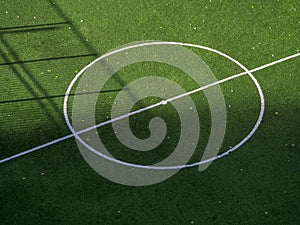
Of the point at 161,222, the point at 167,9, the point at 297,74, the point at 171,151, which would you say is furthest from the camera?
the point at 167,9

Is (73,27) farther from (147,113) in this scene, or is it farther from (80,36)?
(147,113)

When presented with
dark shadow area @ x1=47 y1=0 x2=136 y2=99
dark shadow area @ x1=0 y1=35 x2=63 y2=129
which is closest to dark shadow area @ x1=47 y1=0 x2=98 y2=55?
dark shadow area @ x1=47 y1=0 x2=136 y2=99

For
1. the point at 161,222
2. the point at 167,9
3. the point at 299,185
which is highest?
the point at 167,9

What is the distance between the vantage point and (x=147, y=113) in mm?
12320

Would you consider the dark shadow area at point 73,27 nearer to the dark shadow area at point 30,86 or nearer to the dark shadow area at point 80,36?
the dark shadow area at point 80,36

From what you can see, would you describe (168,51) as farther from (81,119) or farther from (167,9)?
(81,119)

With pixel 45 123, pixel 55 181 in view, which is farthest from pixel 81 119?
pixel 55 181

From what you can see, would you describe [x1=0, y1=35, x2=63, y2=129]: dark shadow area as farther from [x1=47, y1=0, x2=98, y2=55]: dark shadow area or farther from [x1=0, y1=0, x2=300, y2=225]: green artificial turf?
[x1=47, y1=0, x2=98, y2=55]: dark shadow area

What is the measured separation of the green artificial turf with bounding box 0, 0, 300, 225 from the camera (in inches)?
422

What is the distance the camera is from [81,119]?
12203 millimetres

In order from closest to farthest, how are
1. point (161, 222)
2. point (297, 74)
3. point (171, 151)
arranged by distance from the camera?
1. point (161, 222)
2. point (171, 151)
3. point (297, 74)

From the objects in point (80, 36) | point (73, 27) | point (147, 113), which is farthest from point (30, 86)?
point (147, 113)

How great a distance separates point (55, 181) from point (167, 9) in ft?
18.9

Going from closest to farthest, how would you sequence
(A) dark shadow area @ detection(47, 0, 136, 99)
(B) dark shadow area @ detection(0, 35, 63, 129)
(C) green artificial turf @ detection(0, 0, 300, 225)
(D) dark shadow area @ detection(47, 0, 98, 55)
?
(C) green artificial turf @ detection(0, 0, 300, 225) → (B) dark shadow area @ detection(0, 35, 63, 129) → (A) dark shadow area @ detection(47, 0, 136, 99) → (D) dark shadow area @ detection(47, 0, 98, 55)
